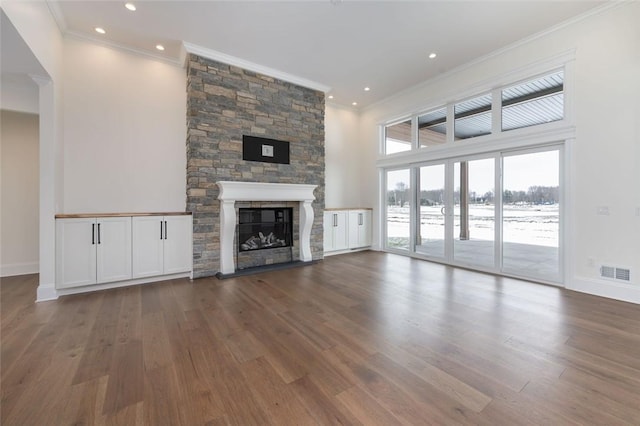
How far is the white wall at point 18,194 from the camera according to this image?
4254 mm

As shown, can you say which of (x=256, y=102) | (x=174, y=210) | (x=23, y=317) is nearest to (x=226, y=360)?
(x=23, y=317)

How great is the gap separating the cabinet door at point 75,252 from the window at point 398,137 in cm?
589

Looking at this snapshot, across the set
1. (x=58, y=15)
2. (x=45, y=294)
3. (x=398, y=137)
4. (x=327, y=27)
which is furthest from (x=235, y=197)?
(x=398, y=137)

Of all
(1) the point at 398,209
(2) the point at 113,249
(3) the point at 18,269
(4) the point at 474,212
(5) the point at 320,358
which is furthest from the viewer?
(1) the point at 398,209

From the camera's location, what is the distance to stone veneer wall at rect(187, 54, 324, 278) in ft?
14.0

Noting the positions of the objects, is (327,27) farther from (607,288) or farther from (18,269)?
(18,269)

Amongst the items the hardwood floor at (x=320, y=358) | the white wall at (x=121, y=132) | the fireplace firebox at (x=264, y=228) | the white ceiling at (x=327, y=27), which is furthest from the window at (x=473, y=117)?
the white wall at (x=121, y=132)

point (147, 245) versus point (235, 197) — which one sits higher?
point (235, 197)

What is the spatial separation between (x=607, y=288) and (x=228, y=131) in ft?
19.4

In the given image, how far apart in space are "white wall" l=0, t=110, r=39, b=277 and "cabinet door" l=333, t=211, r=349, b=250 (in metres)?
5.47

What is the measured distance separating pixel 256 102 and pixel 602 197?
17.8ft

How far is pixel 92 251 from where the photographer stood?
3.57 meters

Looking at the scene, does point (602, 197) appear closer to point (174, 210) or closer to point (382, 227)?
point (382, 227)

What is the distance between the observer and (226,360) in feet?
6.56
